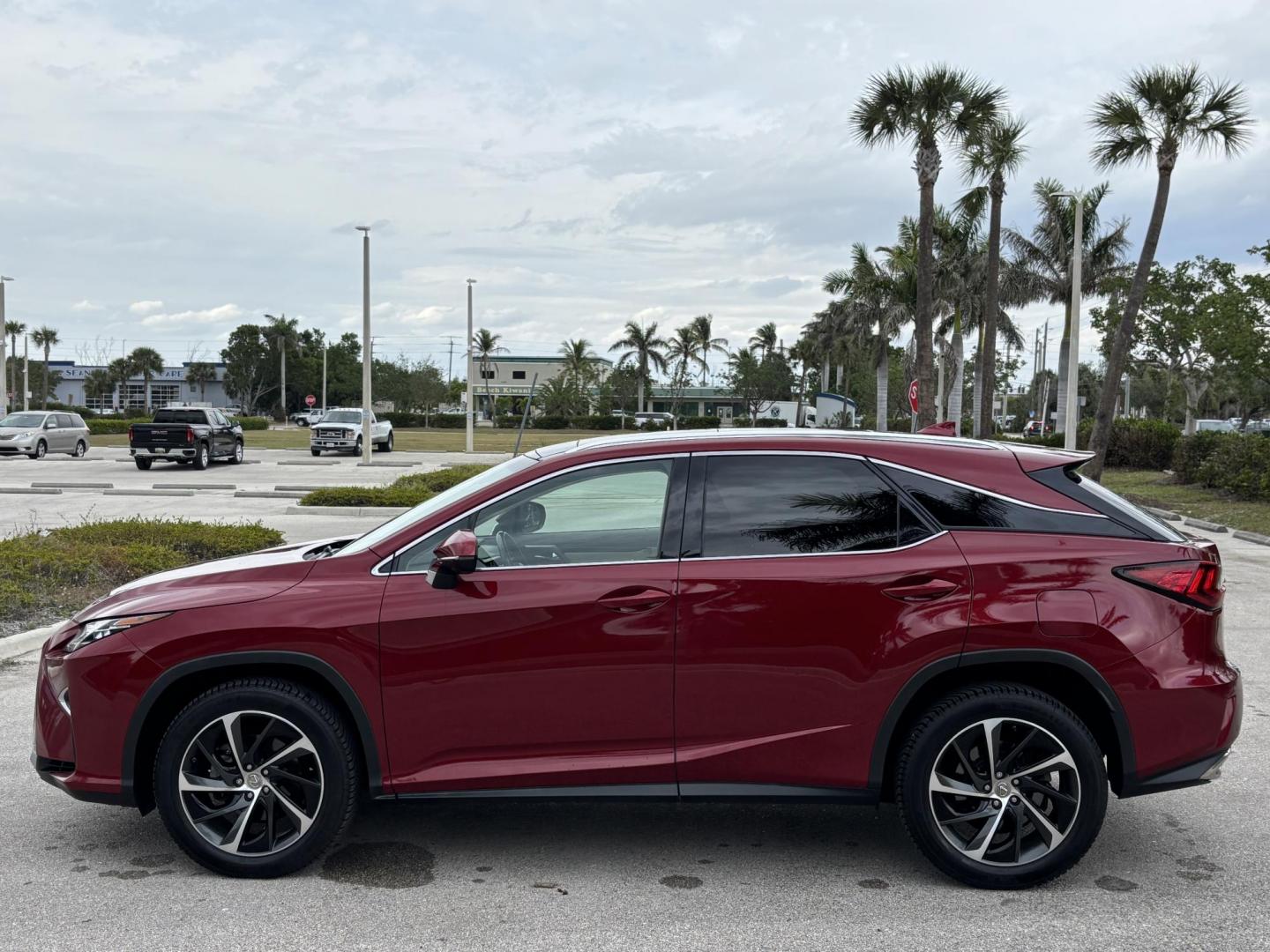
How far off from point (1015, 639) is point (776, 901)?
1281mm

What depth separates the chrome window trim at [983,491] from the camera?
4223 millimetres

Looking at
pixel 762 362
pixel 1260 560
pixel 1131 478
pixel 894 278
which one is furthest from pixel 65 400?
pixel 1260 560

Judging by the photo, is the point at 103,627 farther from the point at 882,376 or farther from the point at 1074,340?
the point at 882,376

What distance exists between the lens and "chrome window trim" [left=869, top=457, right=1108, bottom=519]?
4.22 m

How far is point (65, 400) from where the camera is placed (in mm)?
134000

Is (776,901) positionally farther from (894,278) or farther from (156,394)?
(156,394)

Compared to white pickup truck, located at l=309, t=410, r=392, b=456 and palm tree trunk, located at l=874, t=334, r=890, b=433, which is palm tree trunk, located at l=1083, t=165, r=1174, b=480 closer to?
white pickup truck, located at l=309, t=410, r=392, b=456

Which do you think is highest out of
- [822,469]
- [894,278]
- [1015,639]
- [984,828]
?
[894,278]

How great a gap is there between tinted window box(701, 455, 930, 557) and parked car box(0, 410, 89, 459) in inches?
1449

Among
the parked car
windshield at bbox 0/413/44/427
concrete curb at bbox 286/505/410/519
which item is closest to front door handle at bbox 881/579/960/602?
concrete curb at bbox 286/505/410/519

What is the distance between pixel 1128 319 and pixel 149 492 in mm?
23392

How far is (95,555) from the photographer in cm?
1041

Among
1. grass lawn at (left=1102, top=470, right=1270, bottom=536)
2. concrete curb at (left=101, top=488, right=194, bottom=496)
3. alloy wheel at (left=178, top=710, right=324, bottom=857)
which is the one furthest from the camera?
concrete curb at (left=101, top=488, right=194, bottom=496)

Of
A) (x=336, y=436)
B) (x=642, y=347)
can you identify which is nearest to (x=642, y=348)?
(x=642, y=347)
